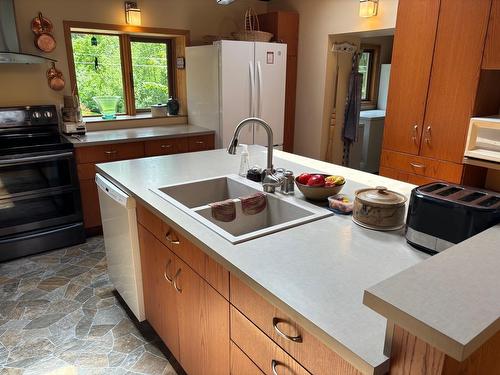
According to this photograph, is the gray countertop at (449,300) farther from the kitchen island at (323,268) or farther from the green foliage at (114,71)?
the green foliage at (114,71)

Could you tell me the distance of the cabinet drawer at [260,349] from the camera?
1.02m

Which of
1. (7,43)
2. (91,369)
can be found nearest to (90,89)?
(7,43)

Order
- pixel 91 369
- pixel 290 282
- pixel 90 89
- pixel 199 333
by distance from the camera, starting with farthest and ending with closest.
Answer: pixel 90 89 < pixel 91 369 < pixel 199 333 < pixel 290 282

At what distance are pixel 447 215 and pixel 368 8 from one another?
112 inches

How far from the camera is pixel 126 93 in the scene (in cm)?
399

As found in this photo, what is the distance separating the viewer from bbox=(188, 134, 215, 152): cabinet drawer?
3.71m

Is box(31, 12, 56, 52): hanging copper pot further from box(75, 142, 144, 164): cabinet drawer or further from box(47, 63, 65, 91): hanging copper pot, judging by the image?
box(75, 142, 144, 164): cabinet drawer

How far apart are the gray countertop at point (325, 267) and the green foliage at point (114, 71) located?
248cm

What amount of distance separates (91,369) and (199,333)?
0.79 m

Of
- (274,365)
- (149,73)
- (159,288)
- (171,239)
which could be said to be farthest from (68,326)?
Result: (149,73)

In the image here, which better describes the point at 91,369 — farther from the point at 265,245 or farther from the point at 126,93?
the point at 126,93

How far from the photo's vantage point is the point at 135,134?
3.52m

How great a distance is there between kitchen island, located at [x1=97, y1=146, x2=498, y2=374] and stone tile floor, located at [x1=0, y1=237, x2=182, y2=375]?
0.84m

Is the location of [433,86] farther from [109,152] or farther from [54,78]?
[54,78]
